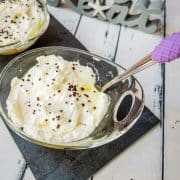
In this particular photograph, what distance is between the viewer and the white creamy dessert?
709mm

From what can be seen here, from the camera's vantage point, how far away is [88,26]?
1.06 meters

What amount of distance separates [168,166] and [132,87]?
19cm

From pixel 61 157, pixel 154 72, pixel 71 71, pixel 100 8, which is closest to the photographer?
pixel 61 157

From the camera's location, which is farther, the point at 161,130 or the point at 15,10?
the point at 15,10

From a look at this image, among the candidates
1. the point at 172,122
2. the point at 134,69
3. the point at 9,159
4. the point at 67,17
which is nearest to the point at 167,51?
the point at 134,69

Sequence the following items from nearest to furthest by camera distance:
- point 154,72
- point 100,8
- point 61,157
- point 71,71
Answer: point 61,157
point 71,71
point 154,72
point 100,8

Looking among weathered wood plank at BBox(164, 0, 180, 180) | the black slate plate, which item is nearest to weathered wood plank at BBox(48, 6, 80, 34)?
A: weathered wood plank at BBox(164, 0, 180, 180)

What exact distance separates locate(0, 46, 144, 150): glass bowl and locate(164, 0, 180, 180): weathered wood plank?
0.35 feet

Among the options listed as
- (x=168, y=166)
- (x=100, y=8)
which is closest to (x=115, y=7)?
(x=100, y=8)

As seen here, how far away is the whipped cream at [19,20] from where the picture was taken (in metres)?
0.91

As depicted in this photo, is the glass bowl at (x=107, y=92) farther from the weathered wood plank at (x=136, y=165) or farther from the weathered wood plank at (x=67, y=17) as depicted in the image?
the weathered wood plank at (x=67, y=17)

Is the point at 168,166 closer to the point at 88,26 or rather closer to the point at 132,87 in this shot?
the point at 132,87

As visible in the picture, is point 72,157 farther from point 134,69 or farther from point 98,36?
point 98,36

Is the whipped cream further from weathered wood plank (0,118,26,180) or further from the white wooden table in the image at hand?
weathered wood plank (0,118,26,180)
